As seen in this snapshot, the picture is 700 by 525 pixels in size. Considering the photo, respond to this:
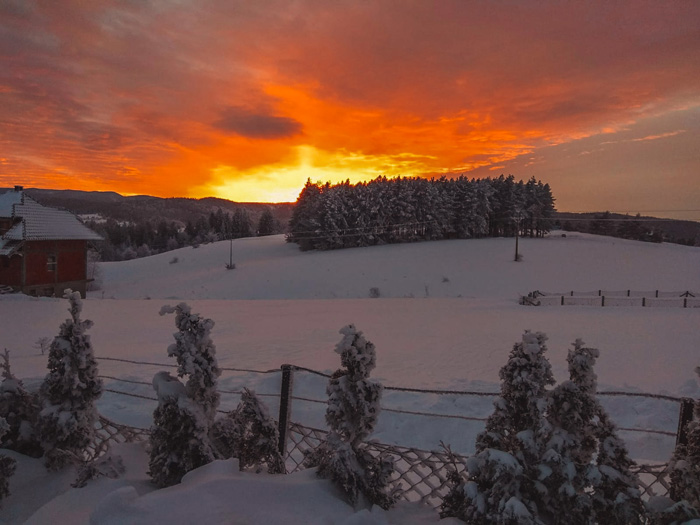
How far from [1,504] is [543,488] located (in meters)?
3.95

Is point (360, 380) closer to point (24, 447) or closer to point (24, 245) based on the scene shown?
point (24, 447)

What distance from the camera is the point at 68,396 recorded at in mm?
3609

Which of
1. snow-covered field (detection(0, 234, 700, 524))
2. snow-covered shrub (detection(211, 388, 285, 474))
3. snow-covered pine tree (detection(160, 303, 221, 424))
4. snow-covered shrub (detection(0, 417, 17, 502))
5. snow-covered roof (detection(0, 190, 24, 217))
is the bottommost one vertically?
snow-covered field (detection(0, 234, 700, 524))

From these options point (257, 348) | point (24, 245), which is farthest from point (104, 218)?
point (257, 348)

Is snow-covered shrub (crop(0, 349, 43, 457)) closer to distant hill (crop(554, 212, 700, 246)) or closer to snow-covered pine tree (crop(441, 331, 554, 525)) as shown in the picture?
snow-covered pine tree (crop(441, 331, 554, 525))

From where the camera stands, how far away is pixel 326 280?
4300cm

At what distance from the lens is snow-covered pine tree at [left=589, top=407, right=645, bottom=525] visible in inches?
99.0

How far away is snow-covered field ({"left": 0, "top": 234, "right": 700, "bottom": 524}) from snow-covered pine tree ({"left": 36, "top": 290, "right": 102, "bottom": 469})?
24 cm

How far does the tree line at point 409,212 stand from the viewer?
60.9 meters

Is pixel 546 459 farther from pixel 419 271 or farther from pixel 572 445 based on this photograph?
pixel 419 271

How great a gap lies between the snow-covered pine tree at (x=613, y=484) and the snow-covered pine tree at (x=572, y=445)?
0.06m

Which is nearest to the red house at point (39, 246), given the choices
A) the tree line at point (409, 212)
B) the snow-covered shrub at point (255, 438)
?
the snow-covered shrub at point (255, 438)

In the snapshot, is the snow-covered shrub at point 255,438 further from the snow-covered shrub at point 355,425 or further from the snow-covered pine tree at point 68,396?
the snow-covered pine tree at point 68,396

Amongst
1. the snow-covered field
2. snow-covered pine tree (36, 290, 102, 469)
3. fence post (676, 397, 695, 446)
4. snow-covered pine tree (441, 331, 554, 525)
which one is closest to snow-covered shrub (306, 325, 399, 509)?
the snow-covered field
